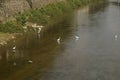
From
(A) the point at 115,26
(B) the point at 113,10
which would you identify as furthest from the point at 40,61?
(B) the point at 113,10

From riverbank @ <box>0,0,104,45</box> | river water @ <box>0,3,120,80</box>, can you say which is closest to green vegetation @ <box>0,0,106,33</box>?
riverbank @ <box>0,0,104,45</box>

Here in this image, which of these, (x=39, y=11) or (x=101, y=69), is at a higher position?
(x=39, y=11)

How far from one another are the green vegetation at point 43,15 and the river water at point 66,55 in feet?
5.06

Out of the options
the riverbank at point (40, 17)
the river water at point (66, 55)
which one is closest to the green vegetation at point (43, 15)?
the riverbank at point (40, 17)

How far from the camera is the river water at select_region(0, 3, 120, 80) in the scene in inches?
886

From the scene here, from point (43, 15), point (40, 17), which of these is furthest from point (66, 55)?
point (43, 15)

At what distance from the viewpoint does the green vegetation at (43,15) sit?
107 ft

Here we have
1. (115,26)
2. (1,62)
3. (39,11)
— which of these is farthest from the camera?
(39,11)

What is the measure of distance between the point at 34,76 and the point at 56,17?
21044 mm

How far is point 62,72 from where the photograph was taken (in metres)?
22.7

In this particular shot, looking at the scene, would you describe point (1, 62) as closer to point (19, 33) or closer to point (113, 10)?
point (19, 33)

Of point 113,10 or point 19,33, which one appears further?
point 113,10

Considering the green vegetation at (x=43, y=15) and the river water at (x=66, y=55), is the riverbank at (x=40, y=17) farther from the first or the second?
the river water at (x=66, y=55)

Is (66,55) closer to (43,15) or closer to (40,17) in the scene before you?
(40,17)
